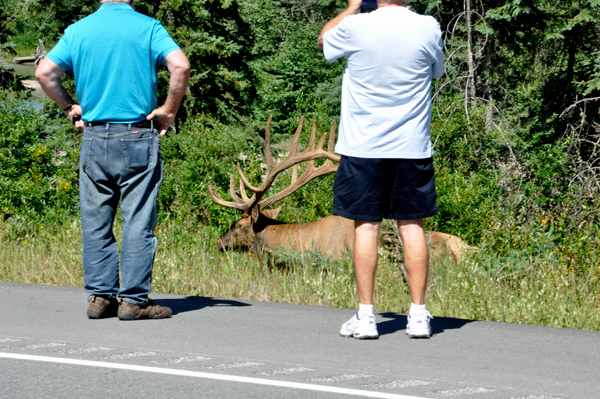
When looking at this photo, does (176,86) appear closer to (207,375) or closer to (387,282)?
(207,375)

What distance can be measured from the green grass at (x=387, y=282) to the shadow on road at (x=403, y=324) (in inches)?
16.2

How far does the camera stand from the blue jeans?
5348 mm

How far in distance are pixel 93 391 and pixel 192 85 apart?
1361 cm

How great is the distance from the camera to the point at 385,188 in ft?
16.0

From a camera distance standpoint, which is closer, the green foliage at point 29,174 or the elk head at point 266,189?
the elk head at point 266,189

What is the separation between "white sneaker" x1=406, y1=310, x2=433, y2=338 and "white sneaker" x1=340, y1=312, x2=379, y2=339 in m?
0.20

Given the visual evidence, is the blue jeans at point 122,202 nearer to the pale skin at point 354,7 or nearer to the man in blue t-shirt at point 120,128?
the man in blue t-shirt at point 120,128

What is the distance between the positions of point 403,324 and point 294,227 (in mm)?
3898

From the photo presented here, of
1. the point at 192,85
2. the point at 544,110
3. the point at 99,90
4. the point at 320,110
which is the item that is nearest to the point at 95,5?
the point at 192,85

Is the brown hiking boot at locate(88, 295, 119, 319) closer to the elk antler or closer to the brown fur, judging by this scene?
A: the brown fur

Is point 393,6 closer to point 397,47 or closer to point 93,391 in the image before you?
point 397,47

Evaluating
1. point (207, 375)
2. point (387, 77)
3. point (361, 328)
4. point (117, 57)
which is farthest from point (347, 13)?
point (207, 375)

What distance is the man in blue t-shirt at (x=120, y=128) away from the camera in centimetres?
531

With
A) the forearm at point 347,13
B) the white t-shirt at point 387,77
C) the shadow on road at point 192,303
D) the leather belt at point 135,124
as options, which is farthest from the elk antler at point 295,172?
the white t-shirt at point 387,77
